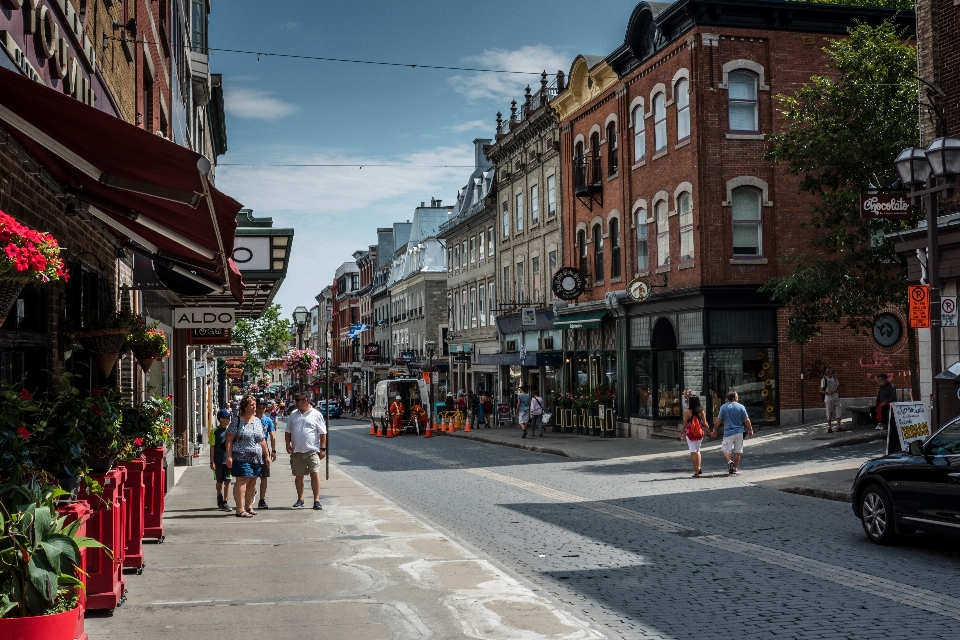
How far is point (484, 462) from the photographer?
2634 cm

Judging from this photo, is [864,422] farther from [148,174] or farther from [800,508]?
[148,174]

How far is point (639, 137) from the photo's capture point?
109 ft

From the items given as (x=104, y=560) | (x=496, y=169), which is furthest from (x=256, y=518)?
(x=496, y=169)

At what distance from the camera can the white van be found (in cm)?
4641

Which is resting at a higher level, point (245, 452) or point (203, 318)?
point (203, 318)

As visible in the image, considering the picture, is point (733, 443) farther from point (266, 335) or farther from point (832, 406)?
point (266, 335)

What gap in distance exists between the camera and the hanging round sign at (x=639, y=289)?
31031 millimetres

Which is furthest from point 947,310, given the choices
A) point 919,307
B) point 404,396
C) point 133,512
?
point 404,396

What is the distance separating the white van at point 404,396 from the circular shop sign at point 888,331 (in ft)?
71.3

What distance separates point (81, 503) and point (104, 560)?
1506mm

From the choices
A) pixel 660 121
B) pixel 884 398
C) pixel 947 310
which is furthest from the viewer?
pixel 660 121

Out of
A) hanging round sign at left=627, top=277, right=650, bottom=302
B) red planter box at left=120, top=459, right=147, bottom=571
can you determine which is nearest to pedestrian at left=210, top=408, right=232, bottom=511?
red planter box at left=120, top=459, right=147, bottom=571

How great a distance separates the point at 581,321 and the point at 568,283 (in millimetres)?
1765

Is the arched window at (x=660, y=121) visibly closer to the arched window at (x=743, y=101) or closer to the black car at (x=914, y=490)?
the arched window at (x=743, y=101)
